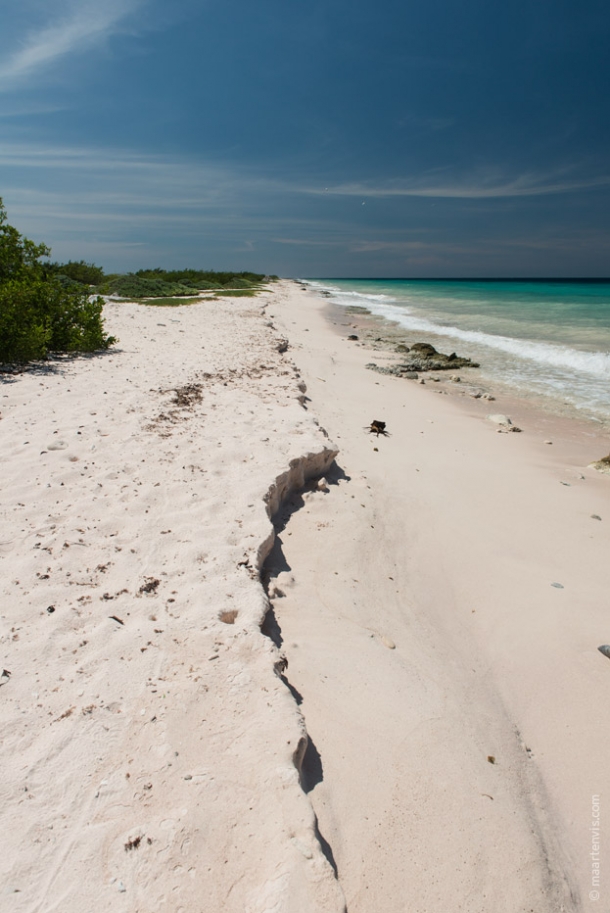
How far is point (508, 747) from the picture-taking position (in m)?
2.54

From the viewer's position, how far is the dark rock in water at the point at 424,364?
12.4 metres

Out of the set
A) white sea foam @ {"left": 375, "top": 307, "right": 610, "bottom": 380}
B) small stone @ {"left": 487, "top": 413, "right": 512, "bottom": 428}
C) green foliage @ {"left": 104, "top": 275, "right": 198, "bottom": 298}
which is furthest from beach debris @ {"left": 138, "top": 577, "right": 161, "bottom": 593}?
green foliage @ {"left": 104, "top": 275, "right": 198, "bottom": 298}

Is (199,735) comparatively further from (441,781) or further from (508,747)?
(508,747)

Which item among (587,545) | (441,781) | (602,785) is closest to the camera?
(441,781)

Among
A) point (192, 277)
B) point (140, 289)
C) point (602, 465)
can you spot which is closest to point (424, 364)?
point (602, 465)

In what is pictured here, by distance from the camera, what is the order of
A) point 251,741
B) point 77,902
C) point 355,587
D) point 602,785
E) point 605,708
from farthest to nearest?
point 355,587 < point 605,708 < point 602,785 < point 251,741 < point 77,902

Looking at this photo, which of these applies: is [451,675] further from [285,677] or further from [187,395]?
[187,395]

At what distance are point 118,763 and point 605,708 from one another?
2.69 m

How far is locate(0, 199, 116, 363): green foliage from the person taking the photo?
7.22m

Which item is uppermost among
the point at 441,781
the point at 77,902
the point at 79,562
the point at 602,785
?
the point at 79,562

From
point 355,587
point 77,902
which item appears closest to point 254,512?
point 355,587

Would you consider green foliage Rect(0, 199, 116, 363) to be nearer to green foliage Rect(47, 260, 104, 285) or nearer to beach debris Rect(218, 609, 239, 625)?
beach debris Rect(218, 609, 239, 625)

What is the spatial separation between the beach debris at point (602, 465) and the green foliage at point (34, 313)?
26.8ft

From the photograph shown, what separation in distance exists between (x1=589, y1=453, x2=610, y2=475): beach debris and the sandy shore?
0.95 m
